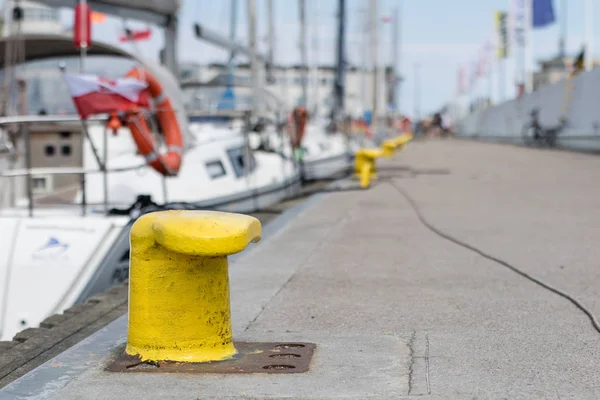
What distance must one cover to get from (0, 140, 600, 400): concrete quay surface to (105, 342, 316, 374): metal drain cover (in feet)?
0.27

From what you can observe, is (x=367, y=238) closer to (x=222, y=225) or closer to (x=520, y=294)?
(x=520, y=294)

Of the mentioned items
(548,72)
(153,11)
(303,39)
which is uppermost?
(548,72)

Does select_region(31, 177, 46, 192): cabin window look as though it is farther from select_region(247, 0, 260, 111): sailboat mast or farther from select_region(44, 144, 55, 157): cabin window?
select_region(247, 0, 260, 111): sailboat mast

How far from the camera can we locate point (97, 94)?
10.8 metres

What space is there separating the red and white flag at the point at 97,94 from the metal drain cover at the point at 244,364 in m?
6.05

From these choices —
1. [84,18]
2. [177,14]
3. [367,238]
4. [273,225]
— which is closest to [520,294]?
[367,238]

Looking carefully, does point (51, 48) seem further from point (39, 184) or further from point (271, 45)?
point (271, 45)

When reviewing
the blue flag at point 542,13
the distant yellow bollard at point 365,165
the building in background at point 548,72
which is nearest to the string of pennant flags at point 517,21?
the blue flag at point 542,13

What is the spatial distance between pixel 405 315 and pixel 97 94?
18.8 feet

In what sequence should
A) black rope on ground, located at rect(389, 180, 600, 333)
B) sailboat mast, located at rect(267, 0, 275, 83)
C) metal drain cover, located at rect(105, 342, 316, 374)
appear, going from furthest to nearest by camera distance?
sailboat mast, located at rect(267, 0, 275, 83) → black rope on ground, located at rect(389, 180, 600, 333) → metal drain cover, located at rect(105, 342, 316, 374)

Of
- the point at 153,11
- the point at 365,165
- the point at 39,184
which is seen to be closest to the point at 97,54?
the point at 153,11

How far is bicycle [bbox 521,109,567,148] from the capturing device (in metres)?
43.0

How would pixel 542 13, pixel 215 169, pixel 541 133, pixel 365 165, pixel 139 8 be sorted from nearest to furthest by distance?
1. pixel 139 8
2. pixel 215 169
3. pixel 365 165
4. pixel 541 133
5. pixel 542 13

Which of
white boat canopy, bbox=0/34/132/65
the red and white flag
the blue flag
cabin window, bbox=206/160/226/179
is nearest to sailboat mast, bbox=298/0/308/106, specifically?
the blue flag
